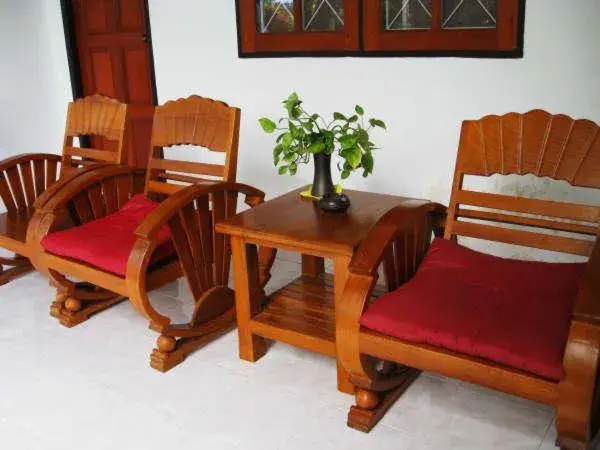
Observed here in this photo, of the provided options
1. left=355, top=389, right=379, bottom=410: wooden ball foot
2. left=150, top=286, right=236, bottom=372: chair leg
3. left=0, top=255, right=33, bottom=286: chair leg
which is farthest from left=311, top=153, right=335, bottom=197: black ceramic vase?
left=0, top=255, right=33, bottom=286: chair leg

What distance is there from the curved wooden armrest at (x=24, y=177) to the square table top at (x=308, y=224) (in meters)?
1.43

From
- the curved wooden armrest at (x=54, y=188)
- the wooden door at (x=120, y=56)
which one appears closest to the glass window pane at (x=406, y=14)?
the curved wooden armrest at (x=54, y=188)

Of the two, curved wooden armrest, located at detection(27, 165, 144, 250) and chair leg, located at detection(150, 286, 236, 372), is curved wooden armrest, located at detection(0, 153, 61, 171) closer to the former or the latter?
curved wooden armrest, located at detection(27, 165, 144, 250)

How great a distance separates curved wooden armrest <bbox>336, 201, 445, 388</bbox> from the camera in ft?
5.98

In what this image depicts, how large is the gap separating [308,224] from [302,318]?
1.20 ft

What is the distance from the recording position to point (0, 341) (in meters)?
2.64

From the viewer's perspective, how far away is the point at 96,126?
3.17 metres

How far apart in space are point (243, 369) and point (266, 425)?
→ 36 cm

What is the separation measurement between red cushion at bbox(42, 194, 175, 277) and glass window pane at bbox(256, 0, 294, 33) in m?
1.24

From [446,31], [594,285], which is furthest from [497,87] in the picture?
[594,285]

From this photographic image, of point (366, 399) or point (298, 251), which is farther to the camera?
point (298, 251)

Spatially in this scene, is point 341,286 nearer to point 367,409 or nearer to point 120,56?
point 367,409

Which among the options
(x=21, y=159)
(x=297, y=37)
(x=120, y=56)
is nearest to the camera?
(x=21, y=159)

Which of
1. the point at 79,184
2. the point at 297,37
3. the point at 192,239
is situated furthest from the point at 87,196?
the point at 297,37
